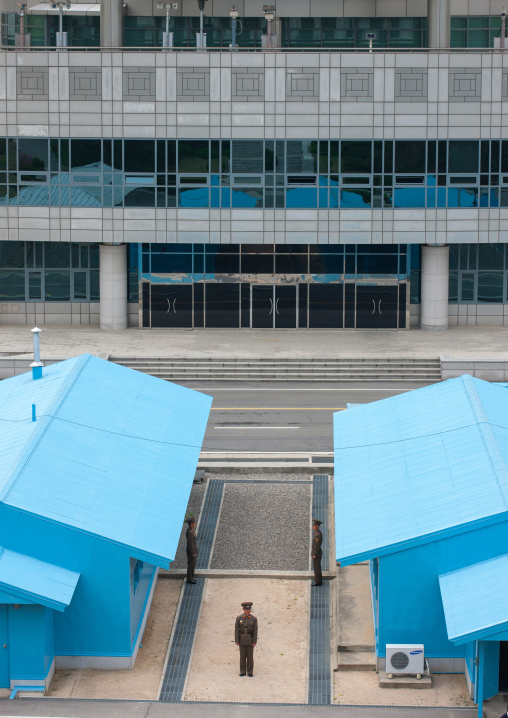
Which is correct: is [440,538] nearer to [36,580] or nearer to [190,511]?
[36,580]

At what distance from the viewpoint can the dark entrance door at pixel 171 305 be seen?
180 feet

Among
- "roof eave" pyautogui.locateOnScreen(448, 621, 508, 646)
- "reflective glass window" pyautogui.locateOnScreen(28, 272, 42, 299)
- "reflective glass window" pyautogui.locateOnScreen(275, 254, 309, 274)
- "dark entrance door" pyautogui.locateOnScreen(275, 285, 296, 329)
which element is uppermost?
"reflective glass window" pyautogui.locateOnScreen(275, 254, 309, 274)

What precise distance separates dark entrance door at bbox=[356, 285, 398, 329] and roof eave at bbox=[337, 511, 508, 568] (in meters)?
32.4

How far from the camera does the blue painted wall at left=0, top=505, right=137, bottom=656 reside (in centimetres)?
2303

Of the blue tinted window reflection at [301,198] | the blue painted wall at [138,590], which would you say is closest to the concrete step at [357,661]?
the blue painted wall at [138,590]

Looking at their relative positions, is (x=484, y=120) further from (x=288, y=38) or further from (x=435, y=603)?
(x=435, y=603)

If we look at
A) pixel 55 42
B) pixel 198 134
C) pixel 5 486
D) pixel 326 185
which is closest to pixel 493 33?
pixel 326 185

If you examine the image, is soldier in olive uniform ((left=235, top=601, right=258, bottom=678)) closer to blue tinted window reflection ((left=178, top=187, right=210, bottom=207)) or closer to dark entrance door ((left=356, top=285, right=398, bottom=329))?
blue tinted window reflection ((left=178, top=187, right=210, bottom=207))

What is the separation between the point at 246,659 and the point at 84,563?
365cm

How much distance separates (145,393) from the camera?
104ft

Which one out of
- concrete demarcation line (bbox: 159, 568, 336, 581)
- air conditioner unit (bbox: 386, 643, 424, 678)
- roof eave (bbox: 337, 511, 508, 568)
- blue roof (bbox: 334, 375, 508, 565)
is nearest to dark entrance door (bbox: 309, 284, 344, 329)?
blue roof (bbox: 334, 375, 508, 565)

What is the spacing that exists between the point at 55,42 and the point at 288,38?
35.9ft

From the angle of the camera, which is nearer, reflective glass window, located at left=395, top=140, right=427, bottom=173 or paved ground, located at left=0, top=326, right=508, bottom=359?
paved ground, located at left=0, top=326, right=508, bottom=359

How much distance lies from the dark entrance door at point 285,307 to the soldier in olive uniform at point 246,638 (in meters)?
32.5
